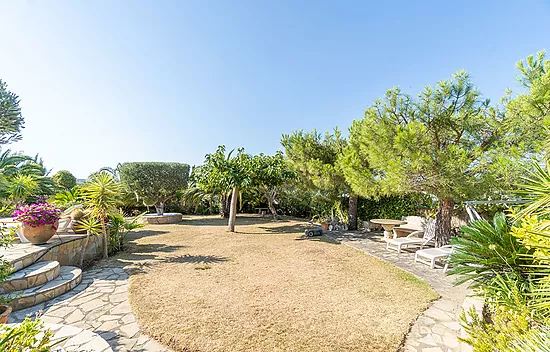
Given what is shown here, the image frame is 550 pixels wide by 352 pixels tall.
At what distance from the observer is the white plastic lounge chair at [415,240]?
7.75 meters

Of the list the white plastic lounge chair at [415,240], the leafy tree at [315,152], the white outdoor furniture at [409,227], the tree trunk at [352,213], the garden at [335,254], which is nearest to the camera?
the garden at [335,254]

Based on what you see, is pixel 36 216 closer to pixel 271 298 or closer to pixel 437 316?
pixel 271 298

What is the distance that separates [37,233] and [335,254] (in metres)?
7.85

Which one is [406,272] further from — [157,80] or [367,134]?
[157,80]

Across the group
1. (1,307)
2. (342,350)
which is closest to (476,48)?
(342,350)

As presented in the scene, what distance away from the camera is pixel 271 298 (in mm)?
4426

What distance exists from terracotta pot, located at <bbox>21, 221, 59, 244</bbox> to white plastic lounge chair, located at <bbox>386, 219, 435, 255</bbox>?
967 centimetres

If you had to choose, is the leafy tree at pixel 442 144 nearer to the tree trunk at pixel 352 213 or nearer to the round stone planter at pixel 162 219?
the tree trunk at pixel 352 213

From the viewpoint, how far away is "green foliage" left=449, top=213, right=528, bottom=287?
285 cm

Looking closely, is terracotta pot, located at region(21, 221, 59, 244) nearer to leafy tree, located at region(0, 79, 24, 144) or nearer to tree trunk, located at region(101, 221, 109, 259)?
tree trunk, located at region(101, 221, 109, 259)

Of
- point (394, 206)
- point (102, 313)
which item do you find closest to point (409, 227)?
point (394, 206)

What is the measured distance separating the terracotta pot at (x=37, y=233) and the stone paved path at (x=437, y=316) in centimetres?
779

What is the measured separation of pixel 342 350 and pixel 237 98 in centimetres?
1179

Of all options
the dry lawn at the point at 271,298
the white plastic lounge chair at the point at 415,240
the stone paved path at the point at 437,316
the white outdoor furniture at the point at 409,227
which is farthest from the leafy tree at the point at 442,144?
the dry lawn at the point at 271,298
